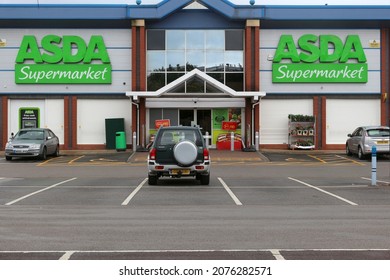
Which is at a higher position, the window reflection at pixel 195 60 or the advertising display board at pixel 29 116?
the window reflection at pixel 195 60

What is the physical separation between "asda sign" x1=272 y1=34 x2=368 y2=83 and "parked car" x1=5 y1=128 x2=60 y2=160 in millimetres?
13901

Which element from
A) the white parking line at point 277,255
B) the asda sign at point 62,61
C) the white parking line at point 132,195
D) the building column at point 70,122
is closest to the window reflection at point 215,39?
the asda sign at point 62,61

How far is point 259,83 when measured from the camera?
1325 inches

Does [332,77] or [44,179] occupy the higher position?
[332,77]

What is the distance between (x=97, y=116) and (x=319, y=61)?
550 inches

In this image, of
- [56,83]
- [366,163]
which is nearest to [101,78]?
[56,83]

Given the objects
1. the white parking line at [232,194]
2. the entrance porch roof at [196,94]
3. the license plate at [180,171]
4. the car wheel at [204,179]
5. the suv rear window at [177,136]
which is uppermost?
the entrance porch roof at [196,94]

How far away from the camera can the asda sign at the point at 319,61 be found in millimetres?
33906

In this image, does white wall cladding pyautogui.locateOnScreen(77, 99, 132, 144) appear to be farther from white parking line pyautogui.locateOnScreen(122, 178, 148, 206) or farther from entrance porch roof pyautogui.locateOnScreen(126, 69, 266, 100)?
white parking line pyautogui.locateOnScreen(122, 178, 148, 206)

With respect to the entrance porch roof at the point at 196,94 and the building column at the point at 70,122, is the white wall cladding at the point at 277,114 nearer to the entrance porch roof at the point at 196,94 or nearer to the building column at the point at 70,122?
the entrance porch roof at the point at 196,94

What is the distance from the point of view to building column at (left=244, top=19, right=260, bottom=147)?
3284 cm

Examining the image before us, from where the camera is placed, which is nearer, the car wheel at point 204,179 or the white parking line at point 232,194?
the white parking line at point 232,194

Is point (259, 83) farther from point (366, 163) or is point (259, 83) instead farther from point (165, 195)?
point (165, 195)

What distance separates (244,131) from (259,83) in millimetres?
3031
